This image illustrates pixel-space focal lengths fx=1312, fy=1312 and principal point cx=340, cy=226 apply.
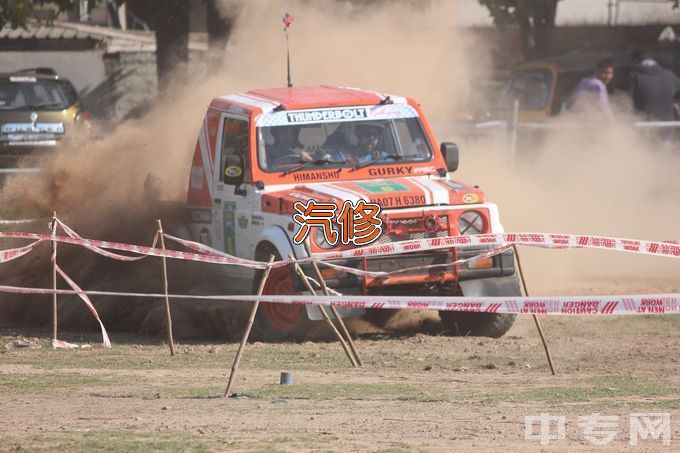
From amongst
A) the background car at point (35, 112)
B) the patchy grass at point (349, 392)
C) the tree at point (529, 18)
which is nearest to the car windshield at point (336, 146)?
the patchy grass at point (349, 392)

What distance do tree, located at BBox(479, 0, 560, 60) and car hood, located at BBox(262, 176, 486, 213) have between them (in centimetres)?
1841

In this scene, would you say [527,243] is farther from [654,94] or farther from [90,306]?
[654,94]

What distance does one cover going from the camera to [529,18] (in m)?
31.9

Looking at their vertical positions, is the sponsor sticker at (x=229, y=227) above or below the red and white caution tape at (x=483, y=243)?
below

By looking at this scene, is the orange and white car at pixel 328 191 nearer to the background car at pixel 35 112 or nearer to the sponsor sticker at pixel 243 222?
the sponsor sticker at pixel 243 222

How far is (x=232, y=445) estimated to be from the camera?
21.9 ft

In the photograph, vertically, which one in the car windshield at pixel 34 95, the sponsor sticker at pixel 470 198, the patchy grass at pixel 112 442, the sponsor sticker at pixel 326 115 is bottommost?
the patchy grass at pixel 112 442

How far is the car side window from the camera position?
1194 centimetres

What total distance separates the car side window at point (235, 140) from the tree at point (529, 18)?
17.8 meters

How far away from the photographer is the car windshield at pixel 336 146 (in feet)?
38.7

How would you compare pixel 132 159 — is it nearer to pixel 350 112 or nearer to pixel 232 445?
pixel 350 112

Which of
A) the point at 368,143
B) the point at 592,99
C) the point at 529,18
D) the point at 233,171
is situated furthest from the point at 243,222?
the point at 529,18

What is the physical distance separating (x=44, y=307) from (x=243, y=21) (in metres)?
9.19

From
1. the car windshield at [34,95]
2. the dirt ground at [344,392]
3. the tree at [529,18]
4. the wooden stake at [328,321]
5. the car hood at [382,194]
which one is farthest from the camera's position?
the tree at [529,18]
